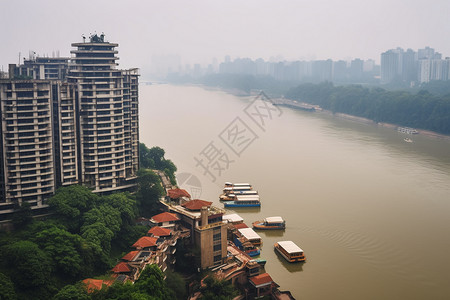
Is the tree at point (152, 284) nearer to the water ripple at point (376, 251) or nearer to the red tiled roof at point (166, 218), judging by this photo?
the red tiled roof at point (166, 218)

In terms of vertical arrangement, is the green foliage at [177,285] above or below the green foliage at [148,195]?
below

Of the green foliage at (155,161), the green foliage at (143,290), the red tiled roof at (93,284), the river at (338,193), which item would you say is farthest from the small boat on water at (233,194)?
the red tiled roof at (93,284)

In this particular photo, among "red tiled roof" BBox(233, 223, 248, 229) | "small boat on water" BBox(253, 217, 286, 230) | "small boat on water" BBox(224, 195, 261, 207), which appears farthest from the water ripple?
"small boat on water" BBox(224, 195, 261, 207)

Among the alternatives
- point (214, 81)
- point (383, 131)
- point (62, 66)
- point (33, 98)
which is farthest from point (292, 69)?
point (33, 98)

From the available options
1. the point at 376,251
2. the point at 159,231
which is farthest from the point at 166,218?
the point at 376,251

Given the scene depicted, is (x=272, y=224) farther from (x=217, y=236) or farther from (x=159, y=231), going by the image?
(x=159, y=231)

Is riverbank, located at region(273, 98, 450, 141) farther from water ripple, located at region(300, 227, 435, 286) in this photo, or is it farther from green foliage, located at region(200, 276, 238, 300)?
green foliage, located at region(200, 276, 238, 300)
